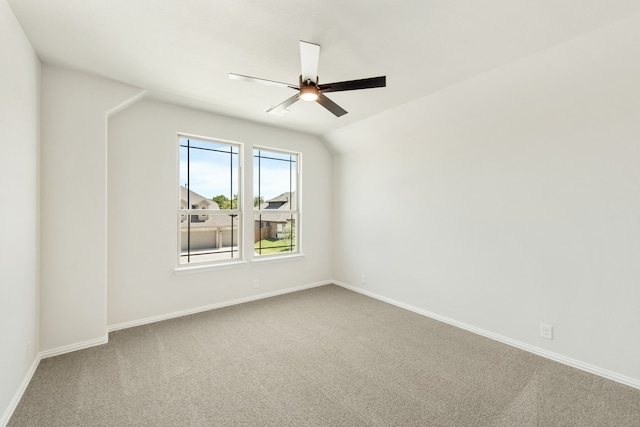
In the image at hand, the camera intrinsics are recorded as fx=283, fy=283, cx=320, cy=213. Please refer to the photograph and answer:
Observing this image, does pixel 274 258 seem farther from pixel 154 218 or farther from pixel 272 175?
pixel 154 218

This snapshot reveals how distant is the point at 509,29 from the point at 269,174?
3464 millimetres

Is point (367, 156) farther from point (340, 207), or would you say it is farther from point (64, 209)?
point (64, 209)

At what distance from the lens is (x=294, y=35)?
2188mm

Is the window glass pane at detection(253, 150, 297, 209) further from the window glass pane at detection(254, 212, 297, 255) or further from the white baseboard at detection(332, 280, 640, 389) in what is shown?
the white baseboard at detection(332, 280, 640, 389)

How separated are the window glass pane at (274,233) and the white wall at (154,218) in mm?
250

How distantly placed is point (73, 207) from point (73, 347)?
1363 mm

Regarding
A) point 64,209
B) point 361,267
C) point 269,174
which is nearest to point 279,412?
point 64,209

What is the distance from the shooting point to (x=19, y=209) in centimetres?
212

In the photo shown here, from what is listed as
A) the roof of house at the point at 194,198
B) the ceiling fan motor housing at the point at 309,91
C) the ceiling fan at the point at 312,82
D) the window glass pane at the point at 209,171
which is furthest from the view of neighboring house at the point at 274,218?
the ceiling fan motor housing at the point at 309,91

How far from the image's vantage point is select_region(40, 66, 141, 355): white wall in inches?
105

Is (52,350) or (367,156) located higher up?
(367,156)

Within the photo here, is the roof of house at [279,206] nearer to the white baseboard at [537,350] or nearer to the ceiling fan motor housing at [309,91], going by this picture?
the white baseboard at [537,350]

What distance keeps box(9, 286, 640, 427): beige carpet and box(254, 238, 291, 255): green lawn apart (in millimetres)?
1481

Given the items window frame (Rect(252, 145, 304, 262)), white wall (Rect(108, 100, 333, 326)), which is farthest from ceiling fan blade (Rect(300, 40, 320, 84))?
window frame (Rect(252, 145, 304, 262))
